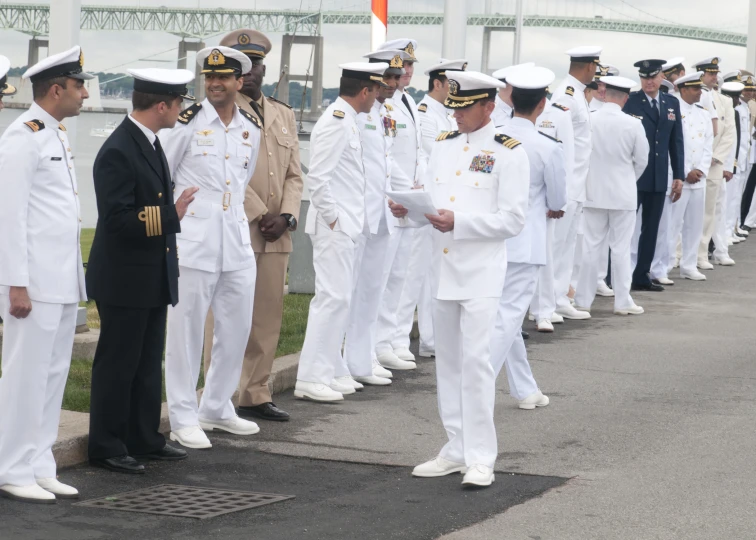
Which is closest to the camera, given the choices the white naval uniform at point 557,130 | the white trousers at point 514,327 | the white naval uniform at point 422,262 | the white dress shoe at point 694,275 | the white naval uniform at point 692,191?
the white trousers at point 514,327

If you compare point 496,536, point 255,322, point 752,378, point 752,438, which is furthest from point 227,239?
point 752,378

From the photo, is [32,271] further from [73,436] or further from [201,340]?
[201,340]

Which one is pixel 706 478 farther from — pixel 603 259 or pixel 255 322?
pixel 603 259

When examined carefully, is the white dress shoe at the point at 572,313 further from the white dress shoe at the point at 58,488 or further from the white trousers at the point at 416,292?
the white dress shoe at the point at 58,488

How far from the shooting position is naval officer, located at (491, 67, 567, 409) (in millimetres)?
7699

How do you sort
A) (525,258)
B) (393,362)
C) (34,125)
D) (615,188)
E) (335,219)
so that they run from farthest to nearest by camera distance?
(615,188), (393,362), (335,219), (525,258), (34,125)

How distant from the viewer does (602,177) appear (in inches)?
493

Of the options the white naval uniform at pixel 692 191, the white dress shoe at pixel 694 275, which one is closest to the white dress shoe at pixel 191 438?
the white naval uniform at pixel 692 191

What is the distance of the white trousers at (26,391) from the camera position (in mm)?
5816

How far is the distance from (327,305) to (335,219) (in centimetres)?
56

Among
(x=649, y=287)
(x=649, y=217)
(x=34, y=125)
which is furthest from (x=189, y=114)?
(x=649, y=287)

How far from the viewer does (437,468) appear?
6.43 metres

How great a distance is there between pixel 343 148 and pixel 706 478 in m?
3.10

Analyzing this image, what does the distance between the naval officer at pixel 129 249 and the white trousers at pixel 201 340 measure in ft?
1.50
